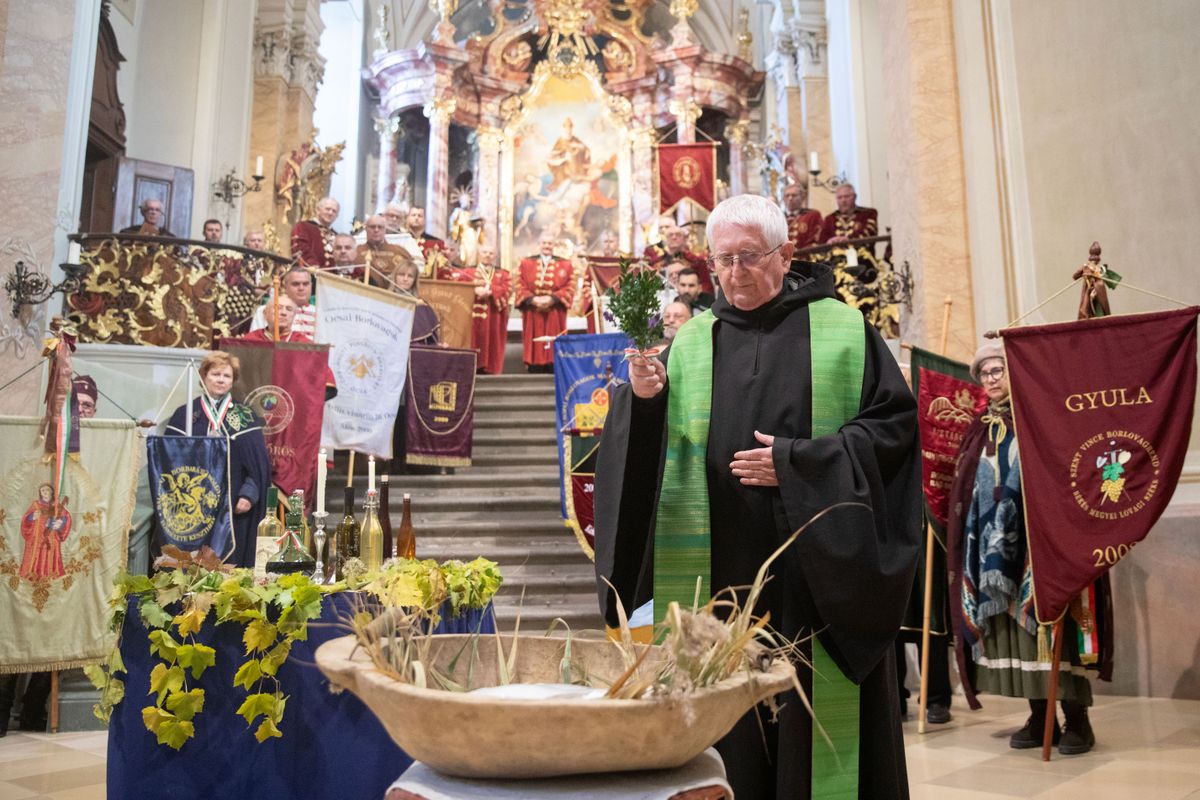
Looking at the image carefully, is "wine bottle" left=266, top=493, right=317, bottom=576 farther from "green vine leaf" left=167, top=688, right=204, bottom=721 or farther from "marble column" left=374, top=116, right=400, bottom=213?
"marble column" left=374, top=116, right=400, bottom=213

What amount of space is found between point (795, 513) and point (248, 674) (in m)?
1.68

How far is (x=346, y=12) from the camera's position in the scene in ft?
62.4

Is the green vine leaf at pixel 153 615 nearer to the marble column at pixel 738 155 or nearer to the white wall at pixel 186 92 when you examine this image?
the white wall at pixel 186 92

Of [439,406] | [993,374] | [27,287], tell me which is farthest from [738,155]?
[993,374]

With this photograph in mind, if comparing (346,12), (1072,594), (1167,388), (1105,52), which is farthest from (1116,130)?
(346,12)

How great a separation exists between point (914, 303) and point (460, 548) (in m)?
3.90

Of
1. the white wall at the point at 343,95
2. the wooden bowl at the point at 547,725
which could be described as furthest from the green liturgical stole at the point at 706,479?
the white wall at the point at 343,95

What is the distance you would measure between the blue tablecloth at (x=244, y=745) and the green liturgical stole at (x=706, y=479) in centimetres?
111

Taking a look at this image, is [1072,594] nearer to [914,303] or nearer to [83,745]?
[914,303]

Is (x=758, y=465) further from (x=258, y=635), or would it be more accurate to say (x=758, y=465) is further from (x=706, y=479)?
(x=258, y=635)

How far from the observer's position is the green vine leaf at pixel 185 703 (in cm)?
284

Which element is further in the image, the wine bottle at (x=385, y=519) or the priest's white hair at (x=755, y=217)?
the wine bottle at (x=385, y=519)

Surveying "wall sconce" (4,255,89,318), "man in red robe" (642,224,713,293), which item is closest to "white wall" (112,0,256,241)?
"wall sconce" (4,255,89,318)

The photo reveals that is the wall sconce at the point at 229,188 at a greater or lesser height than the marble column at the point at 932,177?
greater
